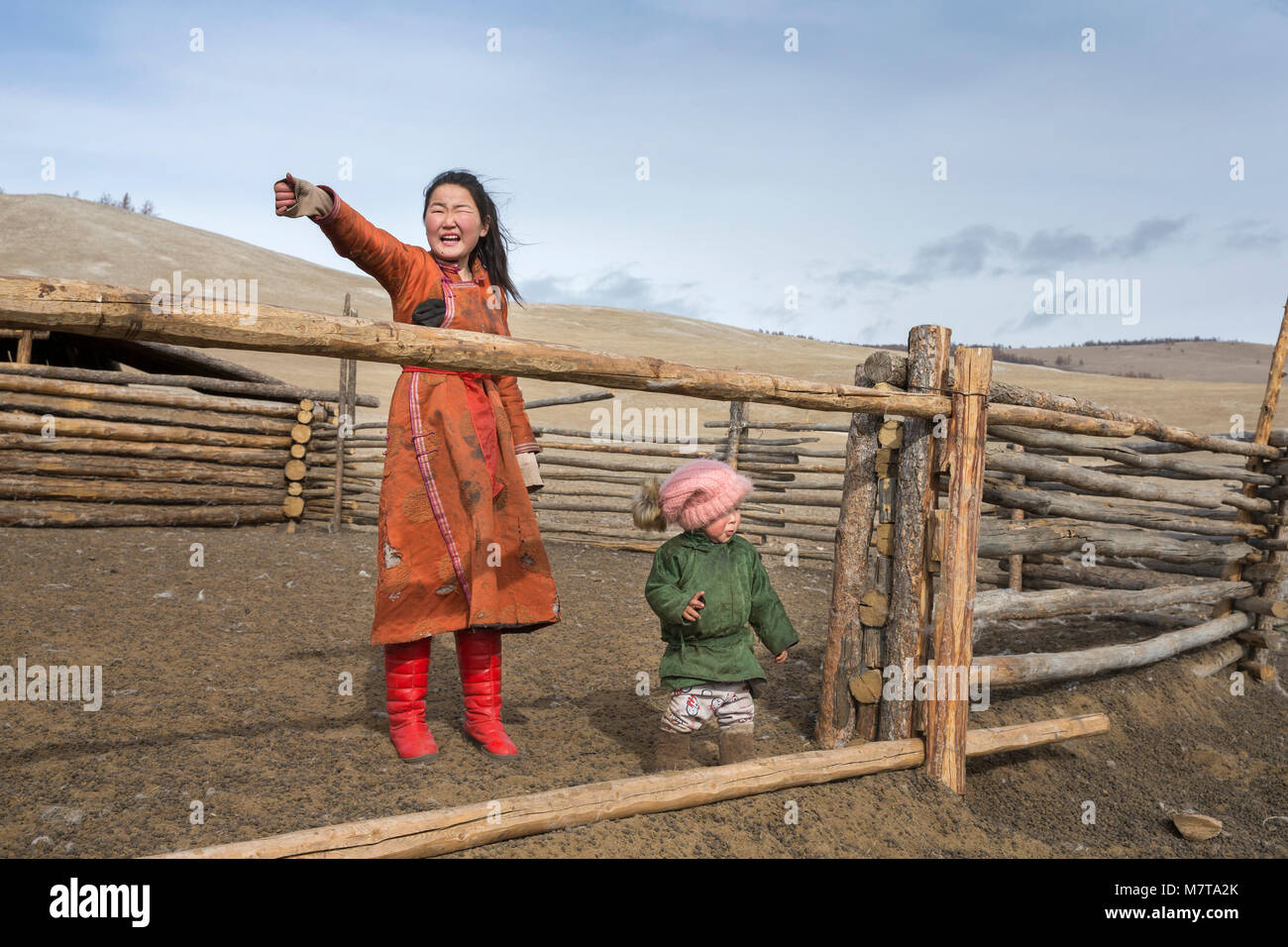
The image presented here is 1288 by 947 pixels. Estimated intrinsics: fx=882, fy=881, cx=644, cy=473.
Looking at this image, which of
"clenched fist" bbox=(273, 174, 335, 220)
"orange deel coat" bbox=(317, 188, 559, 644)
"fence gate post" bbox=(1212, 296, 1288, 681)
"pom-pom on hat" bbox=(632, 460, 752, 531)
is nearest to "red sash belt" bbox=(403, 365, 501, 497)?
"orange deel coat" bbox=(317, 188, 559, 644)

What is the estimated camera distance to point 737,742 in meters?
2.78

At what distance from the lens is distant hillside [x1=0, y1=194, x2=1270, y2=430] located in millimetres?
25016

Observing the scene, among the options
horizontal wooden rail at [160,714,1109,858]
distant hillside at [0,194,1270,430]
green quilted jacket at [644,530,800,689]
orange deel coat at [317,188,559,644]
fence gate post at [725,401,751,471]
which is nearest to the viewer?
horizontal wooden rail at [160,714,1109,858]

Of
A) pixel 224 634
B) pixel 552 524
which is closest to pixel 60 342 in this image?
pixel 552 524

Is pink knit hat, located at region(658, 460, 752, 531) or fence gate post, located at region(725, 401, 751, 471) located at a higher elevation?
fence gate post, located at region(725, 401, 751, 471)

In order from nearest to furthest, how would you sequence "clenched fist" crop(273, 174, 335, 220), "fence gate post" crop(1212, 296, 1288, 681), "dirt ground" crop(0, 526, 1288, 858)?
1. "clenched fist" crop(273, 174, 335, 220)
2. "dirt ground" crop(0, 526, 1288, 858)
3. "fence gate post" crop(1212, 296, 1288, 681)

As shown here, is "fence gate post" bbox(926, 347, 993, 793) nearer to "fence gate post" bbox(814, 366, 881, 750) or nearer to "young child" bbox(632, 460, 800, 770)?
"fence gate post" bbox(814, 366, 881, 750)

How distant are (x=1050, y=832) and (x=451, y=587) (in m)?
2.24

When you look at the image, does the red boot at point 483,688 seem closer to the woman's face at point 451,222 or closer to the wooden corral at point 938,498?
the wooden corral at point 938,498

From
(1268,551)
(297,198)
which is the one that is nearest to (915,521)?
(297,198)

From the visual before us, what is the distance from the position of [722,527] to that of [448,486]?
848mm

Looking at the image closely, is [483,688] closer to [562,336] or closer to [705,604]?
[705,604]
